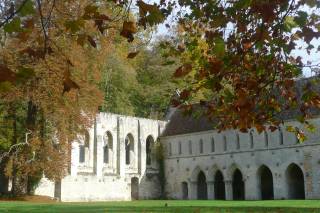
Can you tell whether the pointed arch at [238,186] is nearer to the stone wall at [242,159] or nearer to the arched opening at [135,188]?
the stone wall at [242,159]

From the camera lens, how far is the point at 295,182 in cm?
3844

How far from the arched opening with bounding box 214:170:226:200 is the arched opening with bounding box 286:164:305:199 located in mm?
6459

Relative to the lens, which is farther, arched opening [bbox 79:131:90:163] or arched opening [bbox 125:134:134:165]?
arched opening [bbox 125:134:134:165]

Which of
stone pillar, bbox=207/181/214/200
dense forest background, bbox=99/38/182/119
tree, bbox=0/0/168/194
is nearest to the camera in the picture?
tree, bbox=0/0/168/194

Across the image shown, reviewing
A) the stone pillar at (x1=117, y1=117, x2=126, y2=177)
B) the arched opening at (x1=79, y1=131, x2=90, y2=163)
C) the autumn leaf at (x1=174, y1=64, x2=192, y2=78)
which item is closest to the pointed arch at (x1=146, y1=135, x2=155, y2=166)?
the stone pillar at (x1=117, y1=117, x2=126, y2=177)

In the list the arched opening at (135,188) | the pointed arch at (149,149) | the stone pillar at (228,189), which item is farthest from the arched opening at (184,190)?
the stone pillar at (228,189)

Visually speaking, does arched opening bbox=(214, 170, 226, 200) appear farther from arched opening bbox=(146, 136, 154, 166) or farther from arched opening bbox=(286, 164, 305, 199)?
arched opening bbox=(286, 164, 305, 199)

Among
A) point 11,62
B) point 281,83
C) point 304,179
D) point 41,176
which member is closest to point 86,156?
point 41,176

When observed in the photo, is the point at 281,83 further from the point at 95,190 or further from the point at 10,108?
the point at 95,190

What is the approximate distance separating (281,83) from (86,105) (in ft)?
79.5

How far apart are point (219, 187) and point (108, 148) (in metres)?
9.87

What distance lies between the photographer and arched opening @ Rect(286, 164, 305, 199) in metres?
37.5

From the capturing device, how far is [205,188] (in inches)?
1743

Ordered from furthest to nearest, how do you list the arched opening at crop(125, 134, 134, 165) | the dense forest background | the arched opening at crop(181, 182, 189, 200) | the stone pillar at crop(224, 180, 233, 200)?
the dense forest background
the arched opening at crop(181, 182, 189, 200)
the arched opening at crop(125, 134, 134, 165)
the stone pillar at crop(224, 180, 233, 200)
